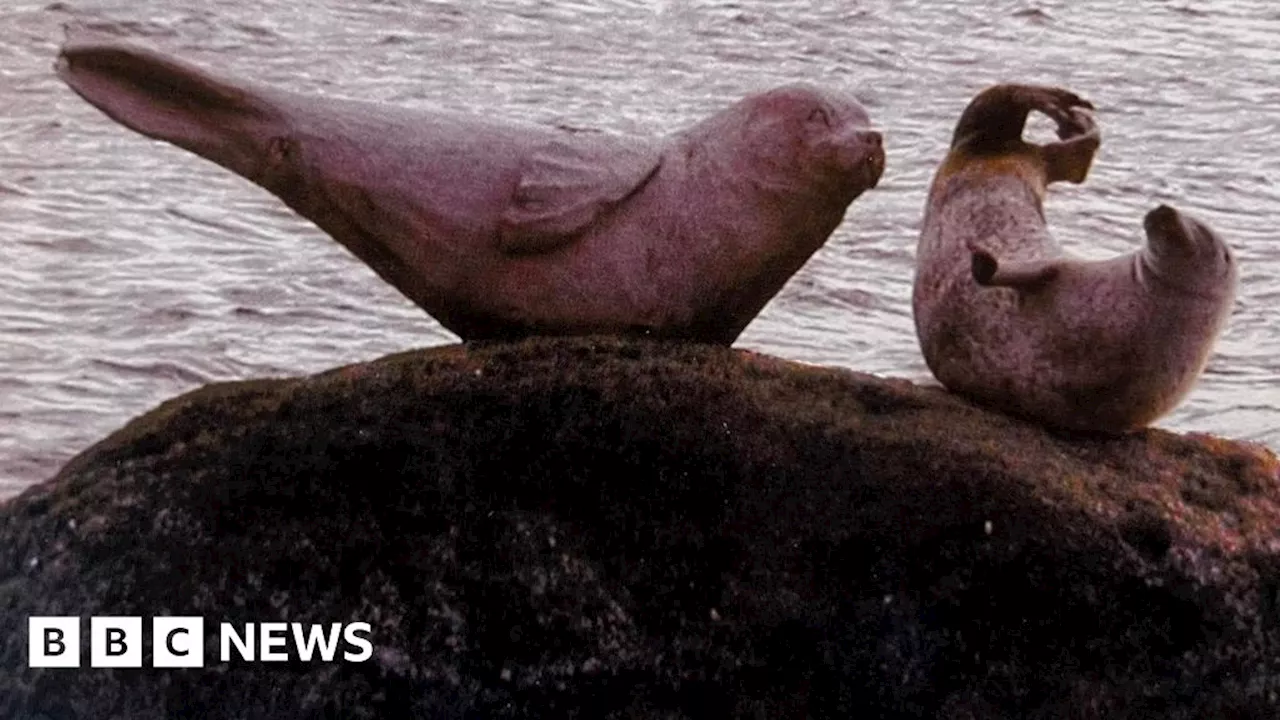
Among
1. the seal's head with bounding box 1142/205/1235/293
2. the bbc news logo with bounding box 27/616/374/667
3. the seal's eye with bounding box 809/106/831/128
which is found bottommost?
the bbc news logo with bounding box 27/616/374/667

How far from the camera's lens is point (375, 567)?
326cm

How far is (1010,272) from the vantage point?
345cm

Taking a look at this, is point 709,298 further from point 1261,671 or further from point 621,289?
point 1261,671

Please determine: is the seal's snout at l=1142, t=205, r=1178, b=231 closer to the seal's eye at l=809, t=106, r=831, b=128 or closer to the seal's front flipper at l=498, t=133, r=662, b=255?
the seal's eye at l=809, t=106, r=831, b=128

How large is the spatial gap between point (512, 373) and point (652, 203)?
37cm

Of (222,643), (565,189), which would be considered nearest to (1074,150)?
(565,189)

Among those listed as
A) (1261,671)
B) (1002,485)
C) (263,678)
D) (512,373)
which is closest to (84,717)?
(263,678)

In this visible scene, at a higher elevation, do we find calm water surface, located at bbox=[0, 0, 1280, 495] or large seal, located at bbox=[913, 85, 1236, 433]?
large seal, located at bbox=[913, 85, 1236, 433]

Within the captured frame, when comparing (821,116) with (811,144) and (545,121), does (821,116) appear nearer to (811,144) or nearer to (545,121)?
(811,144)

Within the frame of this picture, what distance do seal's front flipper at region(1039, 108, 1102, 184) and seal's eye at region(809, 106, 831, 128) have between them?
18.0 inches

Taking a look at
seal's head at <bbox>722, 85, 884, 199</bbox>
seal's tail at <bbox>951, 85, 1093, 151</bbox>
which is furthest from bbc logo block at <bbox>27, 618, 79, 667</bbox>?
seal's tail at <bbox>951, 85, 1093, 151</bbox>

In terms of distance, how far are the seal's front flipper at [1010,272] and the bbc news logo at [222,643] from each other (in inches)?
40.6

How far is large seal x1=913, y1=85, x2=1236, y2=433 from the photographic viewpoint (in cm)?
344

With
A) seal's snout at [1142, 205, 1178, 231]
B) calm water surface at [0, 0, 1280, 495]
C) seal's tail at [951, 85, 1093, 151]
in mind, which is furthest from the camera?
calm water surface at [0, 0, 1280, 495]
